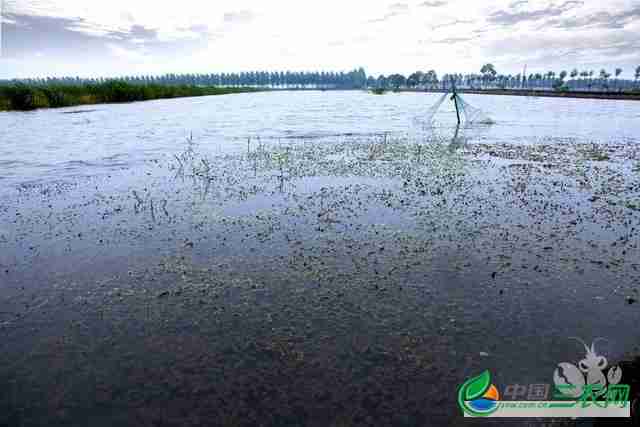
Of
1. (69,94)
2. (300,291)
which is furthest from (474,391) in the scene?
(69,94)

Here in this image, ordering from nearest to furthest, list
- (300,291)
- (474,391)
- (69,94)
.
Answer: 1. (474,391)
2. (300,291)
3. (69,94)

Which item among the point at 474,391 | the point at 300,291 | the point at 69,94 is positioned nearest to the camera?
the point at 474,391

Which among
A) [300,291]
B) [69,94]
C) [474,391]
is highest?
[69,94]

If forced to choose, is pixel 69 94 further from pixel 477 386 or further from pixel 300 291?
pixel 477 386

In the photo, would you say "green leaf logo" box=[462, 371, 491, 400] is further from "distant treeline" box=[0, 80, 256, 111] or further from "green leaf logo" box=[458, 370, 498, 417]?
"distant treeline" box=[0, 80, 256, 111]

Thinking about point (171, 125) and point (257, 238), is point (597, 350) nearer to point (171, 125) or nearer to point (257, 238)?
point (257, 238)

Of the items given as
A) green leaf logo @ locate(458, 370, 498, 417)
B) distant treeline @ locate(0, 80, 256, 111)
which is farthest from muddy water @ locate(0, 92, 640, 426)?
distant treeline @ locate(0, 80, 256, 111)

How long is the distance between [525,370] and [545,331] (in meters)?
1.28

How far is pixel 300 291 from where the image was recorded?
8.14 m

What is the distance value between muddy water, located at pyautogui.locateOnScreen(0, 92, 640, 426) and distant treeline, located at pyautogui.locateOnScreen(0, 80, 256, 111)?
49766mm

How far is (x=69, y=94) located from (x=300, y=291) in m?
73.9

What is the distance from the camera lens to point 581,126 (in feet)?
128

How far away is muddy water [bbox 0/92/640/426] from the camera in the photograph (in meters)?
5.50

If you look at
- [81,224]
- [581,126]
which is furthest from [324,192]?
[581,126]
